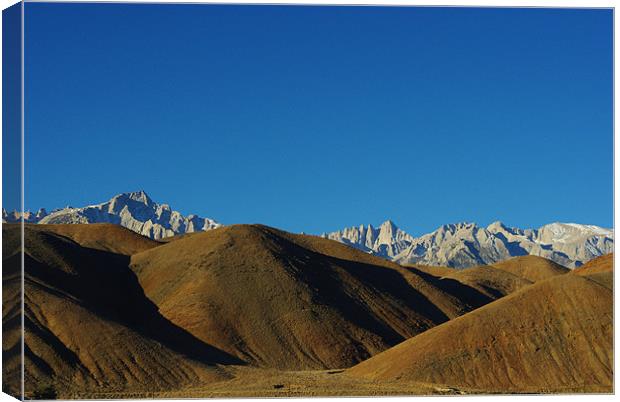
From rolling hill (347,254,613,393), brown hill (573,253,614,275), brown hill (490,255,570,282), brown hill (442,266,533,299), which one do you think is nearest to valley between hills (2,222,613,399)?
rolling hill (347,254,613,393)

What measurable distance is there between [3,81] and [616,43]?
1930 centimetres

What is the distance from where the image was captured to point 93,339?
73.4 m

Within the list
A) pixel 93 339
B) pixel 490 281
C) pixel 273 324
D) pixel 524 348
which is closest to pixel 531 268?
pixel 490 281

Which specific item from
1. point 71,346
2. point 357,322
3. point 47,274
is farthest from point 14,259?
point 357,322

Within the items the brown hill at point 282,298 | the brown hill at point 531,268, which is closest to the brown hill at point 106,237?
the brown hill at point 282,298

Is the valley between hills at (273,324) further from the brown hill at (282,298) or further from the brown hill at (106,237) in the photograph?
the brown hill at (106,237)

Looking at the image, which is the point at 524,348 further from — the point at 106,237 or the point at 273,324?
the point at 106,237

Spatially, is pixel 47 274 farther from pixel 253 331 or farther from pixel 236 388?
pixel 236 388

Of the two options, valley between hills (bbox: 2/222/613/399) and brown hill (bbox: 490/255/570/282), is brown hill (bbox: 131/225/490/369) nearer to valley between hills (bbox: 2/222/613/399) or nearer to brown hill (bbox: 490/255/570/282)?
valley between hills (bbox: 2/222/613/399)

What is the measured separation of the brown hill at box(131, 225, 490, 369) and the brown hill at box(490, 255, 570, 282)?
177 ft

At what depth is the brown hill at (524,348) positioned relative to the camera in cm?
6781

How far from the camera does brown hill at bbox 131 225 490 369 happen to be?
8881 cm

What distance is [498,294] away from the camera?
13938cm

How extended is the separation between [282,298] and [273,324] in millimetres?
4648
